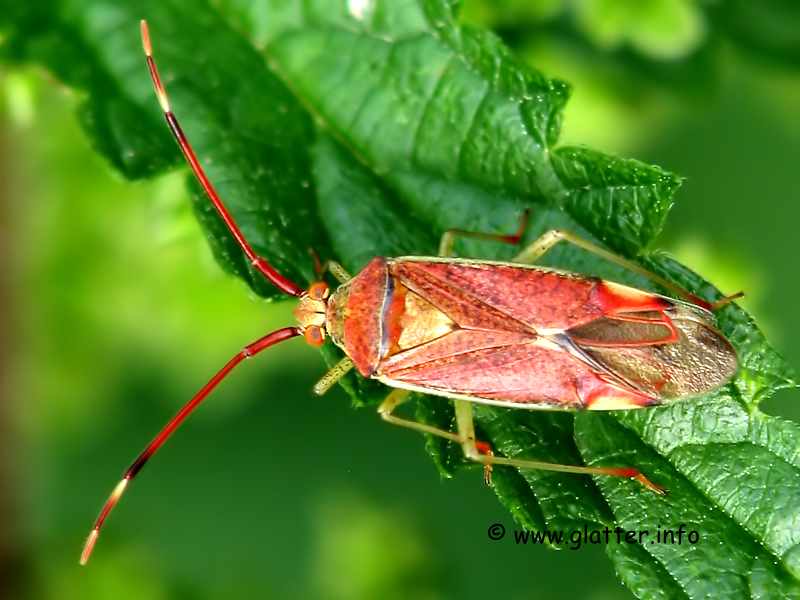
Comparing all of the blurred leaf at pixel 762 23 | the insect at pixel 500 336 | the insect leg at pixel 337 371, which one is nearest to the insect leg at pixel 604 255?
the insect at pixel 500 336

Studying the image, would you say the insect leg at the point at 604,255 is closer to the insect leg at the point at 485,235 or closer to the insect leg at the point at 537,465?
the insect leg at the point at 485,235

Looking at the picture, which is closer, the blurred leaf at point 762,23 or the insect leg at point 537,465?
the insect leg at point 537,465

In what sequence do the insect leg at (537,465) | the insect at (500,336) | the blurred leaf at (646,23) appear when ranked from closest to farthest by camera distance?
the insect leg at (537,465)
the insect at (500,336)
the blurred leaf at (646,23)

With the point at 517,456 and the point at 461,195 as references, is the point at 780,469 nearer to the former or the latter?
the point at 517,456

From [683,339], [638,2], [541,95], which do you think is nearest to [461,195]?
[541,95]

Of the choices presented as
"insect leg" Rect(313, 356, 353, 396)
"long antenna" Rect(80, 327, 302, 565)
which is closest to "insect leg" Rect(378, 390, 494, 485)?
"insect leg" Rect(313, 356, 353, 396)

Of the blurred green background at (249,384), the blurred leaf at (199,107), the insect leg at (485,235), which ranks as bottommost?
the blurred green background at (249,384)

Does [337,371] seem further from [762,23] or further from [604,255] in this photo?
[762,23]
